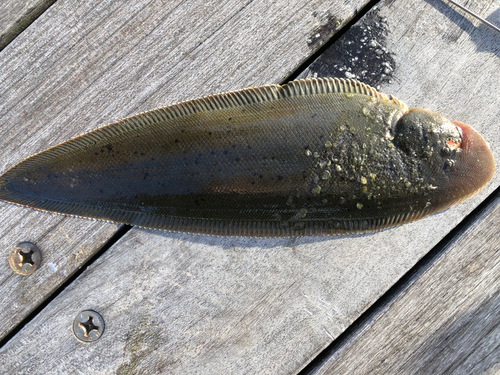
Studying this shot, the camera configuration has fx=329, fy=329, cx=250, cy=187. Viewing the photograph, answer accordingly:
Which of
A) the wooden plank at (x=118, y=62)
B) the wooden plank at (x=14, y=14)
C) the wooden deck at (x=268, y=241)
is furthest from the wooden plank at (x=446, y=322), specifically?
the wooden plank at (x=14, y=14)

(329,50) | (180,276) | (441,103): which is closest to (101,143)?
(180,276)

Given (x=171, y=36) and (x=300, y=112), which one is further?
(x=171, y=36)

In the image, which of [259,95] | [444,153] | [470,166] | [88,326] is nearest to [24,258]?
[88,326]

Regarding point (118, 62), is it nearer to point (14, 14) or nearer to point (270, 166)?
point (14, 14)

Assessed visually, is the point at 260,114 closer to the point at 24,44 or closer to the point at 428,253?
the point at 428,253

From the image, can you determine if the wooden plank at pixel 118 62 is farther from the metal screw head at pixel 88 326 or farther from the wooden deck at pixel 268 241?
the metal screw head at pixel 88 326

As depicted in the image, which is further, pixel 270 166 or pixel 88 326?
pixel 88 326
